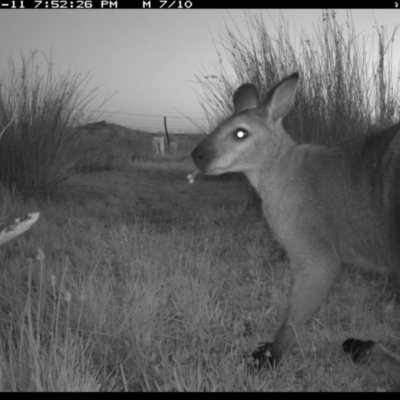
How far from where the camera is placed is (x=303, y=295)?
2.49 meters

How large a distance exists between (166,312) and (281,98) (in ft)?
4.44

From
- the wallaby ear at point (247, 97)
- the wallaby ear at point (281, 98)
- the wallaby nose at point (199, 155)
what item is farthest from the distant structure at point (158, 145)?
the wallaby nose at point (199, 155)

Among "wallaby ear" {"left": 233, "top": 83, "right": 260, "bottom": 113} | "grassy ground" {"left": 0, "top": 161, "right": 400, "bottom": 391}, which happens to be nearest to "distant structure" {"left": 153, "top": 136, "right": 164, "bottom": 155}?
"grassy ground" {"left": 0, "top": 161, "right": 400, "bottom": 391}

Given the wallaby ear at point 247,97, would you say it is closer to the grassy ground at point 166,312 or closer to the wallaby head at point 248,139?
the wallaby head at point 248,139

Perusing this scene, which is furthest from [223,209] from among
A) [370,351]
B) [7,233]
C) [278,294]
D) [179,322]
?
[7,233]

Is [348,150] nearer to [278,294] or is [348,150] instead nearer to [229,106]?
[278,294]

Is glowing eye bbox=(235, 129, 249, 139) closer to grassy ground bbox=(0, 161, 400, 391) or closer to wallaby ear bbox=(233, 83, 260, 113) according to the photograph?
wallaby ear bbox=(233, 83, 260, 113)

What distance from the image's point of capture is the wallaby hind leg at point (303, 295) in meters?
2.43

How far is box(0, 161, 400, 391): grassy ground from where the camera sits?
6.51 ft

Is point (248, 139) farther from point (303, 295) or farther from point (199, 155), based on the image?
point (303, 295)

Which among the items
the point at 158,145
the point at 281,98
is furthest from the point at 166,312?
the point at 158,145

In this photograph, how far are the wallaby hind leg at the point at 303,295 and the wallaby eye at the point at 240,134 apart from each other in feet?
2.45

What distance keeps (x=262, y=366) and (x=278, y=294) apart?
95 centimetres

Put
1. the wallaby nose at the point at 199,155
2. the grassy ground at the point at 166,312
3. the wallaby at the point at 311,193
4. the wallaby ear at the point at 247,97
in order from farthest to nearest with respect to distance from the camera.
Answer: the wallaby ear at the point at 247,97 < the wallaby nose at the point at 199,155 < the wallaby at the point at 311,193 < the grassy ground at the point at 166,312
